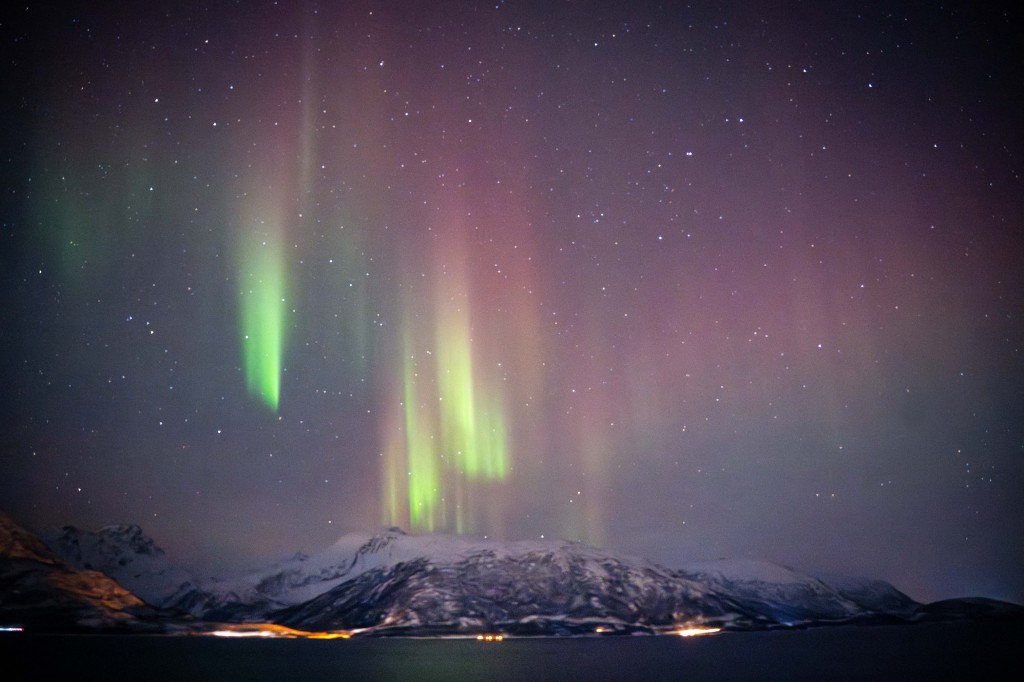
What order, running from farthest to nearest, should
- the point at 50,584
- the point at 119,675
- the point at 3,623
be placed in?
the point at 50,584 < the point at 3,623 < the point at 119,675

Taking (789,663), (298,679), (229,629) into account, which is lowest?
(229,629)

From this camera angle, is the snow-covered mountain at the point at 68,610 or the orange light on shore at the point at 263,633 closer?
the snow-covered mountain at the point at 68,610

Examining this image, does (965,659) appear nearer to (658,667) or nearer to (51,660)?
(658,667)

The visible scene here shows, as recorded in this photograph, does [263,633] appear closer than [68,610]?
No

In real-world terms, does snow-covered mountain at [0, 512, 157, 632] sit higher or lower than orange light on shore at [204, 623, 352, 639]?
higher

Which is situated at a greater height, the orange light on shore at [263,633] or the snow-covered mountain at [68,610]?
the snow-covered mountain at [68,610]

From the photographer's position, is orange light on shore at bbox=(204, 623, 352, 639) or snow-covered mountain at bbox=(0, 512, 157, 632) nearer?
snow-covered mountain at bbox=(0, 512, 157, 632)

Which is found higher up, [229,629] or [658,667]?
[658,667]

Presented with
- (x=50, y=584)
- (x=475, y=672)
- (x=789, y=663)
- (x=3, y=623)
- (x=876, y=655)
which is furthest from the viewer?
(x=50, y=584)

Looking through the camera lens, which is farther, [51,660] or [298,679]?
[51,660]

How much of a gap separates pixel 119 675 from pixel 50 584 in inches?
6842

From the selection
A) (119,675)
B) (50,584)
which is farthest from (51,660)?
(50,584)

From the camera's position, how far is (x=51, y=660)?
249 ft

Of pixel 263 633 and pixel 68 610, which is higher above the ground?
pixel 68 610
